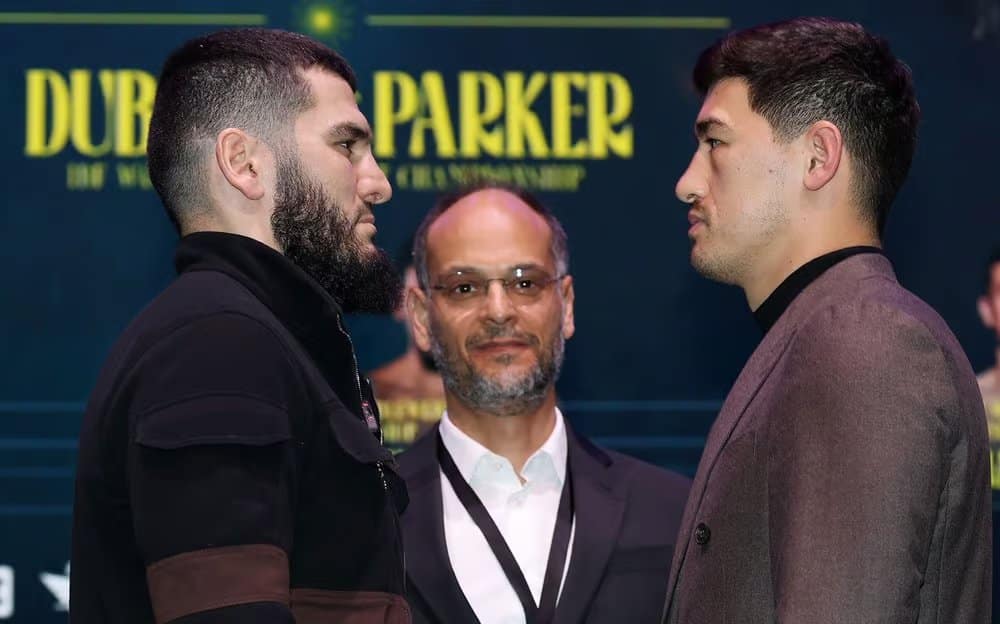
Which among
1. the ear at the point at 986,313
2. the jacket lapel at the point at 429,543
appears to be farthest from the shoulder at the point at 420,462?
the ear at the point at 986,313

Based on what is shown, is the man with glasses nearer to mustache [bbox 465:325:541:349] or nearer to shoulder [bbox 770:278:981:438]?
mustache [bbox 465:325:541:349]

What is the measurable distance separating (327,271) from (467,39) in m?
2.70

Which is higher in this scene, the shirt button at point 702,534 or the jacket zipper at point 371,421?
the jacket zipper at point 371,421

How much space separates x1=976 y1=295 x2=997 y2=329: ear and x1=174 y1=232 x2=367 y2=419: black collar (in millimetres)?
3266

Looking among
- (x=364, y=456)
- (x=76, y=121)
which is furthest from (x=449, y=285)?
(x=76, y=121)

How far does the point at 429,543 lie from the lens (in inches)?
124

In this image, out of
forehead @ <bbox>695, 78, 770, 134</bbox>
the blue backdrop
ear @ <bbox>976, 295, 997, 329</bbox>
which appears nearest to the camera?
forehead @ <bbox>695, 78, 770, 134</bbox>

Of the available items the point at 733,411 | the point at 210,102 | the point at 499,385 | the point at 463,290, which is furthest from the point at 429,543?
the point at 210,102

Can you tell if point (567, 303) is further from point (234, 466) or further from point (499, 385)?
point (234, 466)

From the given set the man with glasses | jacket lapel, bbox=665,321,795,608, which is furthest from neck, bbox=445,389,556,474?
jacket lapel, bbox=665,321,795,608

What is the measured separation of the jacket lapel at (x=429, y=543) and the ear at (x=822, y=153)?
129 centimetres

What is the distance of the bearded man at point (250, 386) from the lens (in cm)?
176

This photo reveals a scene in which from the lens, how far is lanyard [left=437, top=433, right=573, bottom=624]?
3.06 meters

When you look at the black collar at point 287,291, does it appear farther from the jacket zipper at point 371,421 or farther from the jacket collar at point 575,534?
the jacket collar at point 575,534
